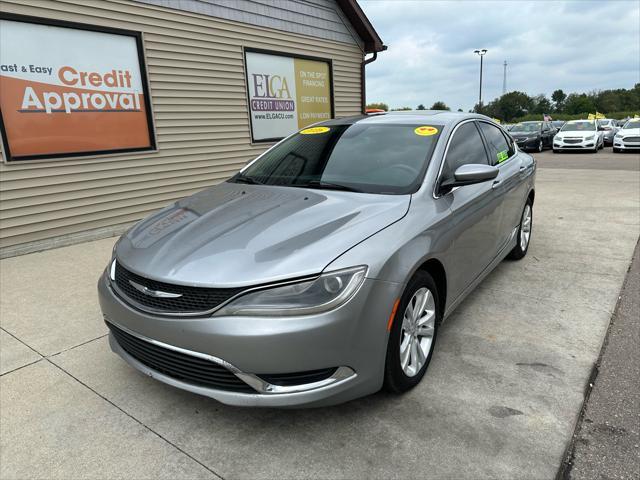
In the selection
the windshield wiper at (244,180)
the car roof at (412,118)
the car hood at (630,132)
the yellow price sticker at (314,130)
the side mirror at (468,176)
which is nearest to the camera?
the side mirror at (468,176)

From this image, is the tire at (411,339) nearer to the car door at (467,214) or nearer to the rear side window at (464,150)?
the car door at (467,214)

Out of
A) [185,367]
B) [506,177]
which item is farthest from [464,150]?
[185,367]

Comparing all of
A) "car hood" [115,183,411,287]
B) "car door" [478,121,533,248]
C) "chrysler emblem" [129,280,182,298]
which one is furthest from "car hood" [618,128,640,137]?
"chrysler emblem" [129,280,182,298]

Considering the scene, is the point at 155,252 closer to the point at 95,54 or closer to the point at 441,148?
the point at 441,148

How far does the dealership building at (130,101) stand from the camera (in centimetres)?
555

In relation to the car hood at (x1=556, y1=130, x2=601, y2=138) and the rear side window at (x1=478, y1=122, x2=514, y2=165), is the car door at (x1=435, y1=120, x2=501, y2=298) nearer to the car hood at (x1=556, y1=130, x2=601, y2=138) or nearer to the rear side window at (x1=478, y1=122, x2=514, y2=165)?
the rear side window at (x1=478, y1=122, x2=514, y2=165)

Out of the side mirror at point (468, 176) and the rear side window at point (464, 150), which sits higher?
the rear side window at point (464, 150)

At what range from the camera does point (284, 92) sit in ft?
29.4

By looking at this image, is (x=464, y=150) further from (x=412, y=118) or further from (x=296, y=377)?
(x=296, y=377)

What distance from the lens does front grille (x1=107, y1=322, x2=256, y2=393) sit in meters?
2.12

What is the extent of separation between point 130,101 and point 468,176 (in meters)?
5.34

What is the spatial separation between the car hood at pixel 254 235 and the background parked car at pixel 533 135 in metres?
21.5

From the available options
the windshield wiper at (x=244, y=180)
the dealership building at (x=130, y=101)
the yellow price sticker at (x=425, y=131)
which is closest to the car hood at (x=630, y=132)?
the dealership building at (x=130, y=101)

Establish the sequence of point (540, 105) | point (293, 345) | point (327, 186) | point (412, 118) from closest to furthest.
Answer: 1. point (293, 345)
2. point (327, 186)
3. point (412, 118)
4. point (540, 105)
